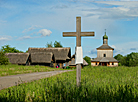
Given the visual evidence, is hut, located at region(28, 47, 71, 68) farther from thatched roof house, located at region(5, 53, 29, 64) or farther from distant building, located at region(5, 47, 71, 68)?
thatched roof house, located at region(5, 53, 29, 64)

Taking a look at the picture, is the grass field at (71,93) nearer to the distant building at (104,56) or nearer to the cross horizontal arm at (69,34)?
the cross horizontal arm at (69,34)

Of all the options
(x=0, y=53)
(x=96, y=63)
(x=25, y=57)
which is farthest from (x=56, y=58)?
(x=96, y=63)

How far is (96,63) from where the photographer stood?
234 feet

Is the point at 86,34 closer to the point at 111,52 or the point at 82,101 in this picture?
the point at 82,101

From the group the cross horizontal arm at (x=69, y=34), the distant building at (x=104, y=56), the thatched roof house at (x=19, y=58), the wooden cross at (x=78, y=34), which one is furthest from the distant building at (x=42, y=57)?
the wooden cross at (x=78, y=34)

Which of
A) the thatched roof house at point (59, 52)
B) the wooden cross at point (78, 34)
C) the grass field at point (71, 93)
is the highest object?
the thatched roof house at point (59, 52)

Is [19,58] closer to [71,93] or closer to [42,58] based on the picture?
[42,58]

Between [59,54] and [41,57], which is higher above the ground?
[59,54]

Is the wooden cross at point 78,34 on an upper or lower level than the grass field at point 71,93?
upper

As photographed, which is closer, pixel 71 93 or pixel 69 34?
pixel 71 93

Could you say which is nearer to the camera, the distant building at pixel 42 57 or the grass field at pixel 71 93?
the grass field at pixel 71 93

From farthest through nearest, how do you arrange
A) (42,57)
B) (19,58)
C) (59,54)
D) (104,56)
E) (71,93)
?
(104,56) < (59,54) < (19,58) < (42,57) < (71,93)

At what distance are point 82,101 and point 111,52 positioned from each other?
6825cm

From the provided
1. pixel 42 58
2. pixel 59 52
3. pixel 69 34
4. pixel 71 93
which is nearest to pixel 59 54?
pixel 59 52
